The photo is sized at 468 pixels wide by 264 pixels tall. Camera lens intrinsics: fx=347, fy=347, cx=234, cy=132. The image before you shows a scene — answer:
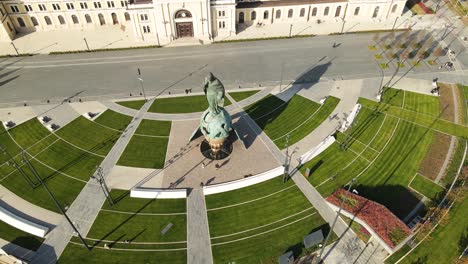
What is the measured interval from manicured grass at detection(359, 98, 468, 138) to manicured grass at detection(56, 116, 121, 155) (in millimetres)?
48597

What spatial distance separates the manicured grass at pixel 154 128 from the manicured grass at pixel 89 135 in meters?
4.20

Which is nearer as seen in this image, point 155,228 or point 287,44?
point 155,228

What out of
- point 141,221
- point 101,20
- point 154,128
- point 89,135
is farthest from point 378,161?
point 101,20

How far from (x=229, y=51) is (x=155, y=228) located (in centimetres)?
4758

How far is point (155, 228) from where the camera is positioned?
1927 inches

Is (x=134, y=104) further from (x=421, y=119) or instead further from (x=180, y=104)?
(x=421, y=119)

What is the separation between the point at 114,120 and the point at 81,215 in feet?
68.0

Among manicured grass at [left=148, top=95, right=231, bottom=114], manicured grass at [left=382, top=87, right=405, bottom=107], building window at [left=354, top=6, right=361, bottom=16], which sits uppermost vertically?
building window at [left=354, top=6, right=361, bottom=16]

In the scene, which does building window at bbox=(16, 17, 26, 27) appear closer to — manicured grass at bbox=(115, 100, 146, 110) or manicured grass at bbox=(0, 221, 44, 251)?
manicured grass at bbox=(115, 100, 146, 110)

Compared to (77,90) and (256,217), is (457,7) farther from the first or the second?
(77,90)

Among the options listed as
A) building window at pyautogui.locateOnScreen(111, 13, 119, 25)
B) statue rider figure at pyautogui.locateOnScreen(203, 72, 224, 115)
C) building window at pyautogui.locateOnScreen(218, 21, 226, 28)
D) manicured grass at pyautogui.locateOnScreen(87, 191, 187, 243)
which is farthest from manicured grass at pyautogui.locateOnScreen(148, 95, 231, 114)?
building window at pyautogui.locateOnScreen(111, 13, 119, 25)

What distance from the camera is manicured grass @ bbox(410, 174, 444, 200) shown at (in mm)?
52594

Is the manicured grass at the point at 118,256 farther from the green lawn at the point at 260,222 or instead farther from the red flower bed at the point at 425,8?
the red flower bed at the point at 425,8

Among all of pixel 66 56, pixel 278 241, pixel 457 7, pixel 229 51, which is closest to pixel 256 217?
pixel 278 241
